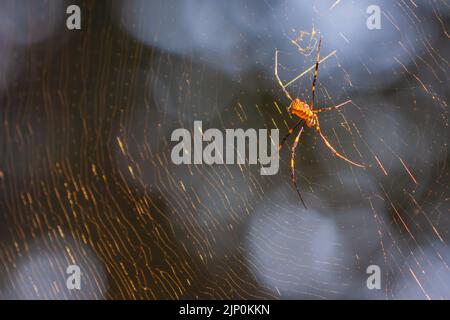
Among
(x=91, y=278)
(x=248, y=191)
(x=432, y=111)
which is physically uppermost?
(x=432, y=111)

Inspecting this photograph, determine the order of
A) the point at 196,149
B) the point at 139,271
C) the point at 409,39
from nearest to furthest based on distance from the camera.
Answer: the point at 409,39 < the point at 196,149 < the point at 139,271

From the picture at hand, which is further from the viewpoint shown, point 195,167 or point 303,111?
point 195,167

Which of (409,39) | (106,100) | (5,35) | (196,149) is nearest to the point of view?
(409,39)

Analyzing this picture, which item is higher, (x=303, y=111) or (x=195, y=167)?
(x=303, y=111)

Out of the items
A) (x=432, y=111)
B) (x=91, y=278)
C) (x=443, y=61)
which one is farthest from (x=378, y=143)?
(x=91, y=278)

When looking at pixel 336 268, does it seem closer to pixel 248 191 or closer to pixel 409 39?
pixel 248 191

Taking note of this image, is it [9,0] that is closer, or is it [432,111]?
[432,111]

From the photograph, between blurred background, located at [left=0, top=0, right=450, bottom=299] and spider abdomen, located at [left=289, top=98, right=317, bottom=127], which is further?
blurred background, located at [left=0, top=0, right=450, bottom=299]

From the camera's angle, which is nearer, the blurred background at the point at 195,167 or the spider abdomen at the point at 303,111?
the spider abdomen at the point at 303,111
